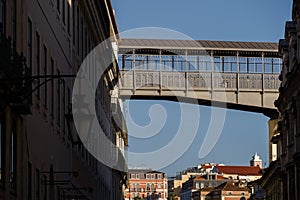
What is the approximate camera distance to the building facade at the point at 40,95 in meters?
23.1

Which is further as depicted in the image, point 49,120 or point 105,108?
Result: point 105,108

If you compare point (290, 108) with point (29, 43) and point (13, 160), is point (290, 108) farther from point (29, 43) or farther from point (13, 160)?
point (13, 160)

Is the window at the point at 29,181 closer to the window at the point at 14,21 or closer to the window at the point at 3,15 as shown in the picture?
the window at the point at 14,21

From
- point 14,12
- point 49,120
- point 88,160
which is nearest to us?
point 14,12

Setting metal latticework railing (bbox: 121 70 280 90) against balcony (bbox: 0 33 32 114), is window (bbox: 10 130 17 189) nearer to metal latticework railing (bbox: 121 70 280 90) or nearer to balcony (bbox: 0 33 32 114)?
balcony (bbox: 0 33 32 114)

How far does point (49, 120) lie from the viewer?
106 feet

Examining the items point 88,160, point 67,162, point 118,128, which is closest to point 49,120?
point 67,162

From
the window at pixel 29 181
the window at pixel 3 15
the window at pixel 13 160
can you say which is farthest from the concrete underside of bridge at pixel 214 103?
the window at pixel 3 15

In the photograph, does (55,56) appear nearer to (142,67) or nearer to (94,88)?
(94,88)

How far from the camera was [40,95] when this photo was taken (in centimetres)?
2977

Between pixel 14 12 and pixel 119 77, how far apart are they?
46500 mm

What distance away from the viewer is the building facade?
23062mm

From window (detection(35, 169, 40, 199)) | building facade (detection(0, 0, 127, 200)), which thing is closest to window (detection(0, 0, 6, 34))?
building facade (detection(0, 0, 127, 200))

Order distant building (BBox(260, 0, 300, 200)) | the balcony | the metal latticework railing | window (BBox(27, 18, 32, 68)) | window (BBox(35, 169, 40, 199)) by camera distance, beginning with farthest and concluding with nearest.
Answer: the metal latticework railing < distant building (BBox(260, 0, 300, 200)) < window (BBox(35, 169, 40, 199)) < window (BBox(27, 18, 32, 68)) < the balcony
